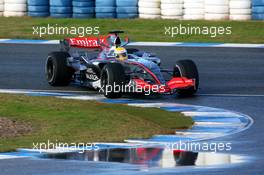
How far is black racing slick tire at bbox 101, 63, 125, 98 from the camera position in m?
20.0

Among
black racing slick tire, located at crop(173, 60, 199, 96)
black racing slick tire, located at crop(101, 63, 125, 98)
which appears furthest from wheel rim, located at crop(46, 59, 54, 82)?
black racing slick tire, located at crop(173, 60, 199, 96)

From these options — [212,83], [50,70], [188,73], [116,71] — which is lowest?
[212,83]

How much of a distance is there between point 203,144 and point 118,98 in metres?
5.08

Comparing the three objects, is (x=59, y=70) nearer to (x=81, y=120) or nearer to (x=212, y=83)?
(x=212, y=83)

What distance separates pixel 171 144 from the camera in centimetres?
1550

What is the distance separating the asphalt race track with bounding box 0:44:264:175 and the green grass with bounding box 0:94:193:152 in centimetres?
129

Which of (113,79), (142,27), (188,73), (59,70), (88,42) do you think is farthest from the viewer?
(142,27)

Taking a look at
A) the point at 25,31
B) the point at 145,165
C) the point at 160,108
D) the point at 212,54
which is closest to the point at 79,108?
the point at 160,108

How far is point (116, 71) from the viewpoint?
20.0 metres

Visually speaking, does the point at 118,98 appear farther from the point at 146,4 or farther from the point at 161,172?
the point at 146,4

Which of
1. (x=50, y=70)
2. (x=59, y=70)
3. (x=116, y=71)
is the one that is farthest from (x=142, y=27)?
(x=116, y=71)

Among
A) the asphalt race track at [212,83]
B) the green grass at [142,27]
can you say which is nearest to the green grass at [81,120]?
the asphalt race track at [212,83]

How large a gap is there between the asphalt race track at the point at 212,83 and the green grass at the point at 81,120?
129 cm

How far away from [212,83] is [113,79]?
10.5 ft
